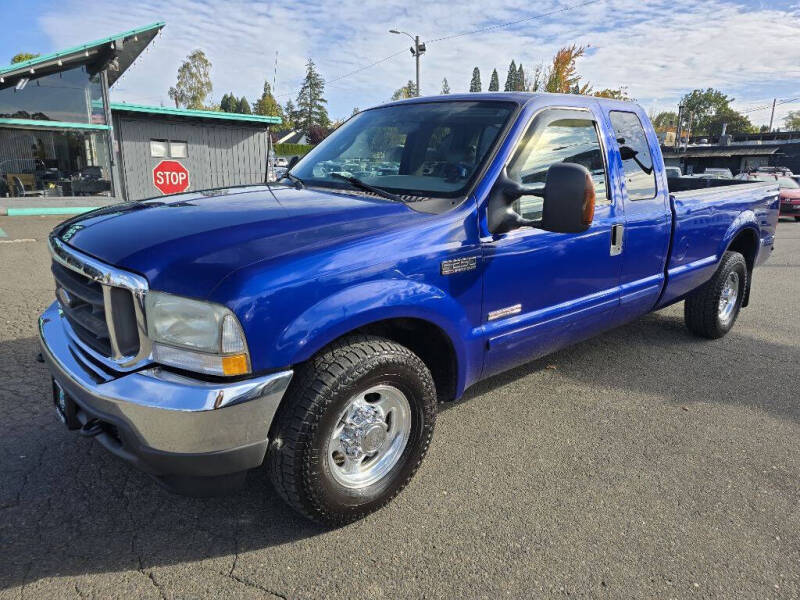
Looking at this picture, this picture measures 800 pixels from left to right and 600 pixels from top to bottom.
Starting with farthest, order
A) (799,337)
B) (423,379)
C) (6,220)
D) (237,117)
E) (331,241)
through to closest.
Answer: (237,117) < (6,220) < (799,337) < (423,379) < (331,241)

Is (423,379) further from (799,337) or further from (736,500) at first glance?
(799,337)

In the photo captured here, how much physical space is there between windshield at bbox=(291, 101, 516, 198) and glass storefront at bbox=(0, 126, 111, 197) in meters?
11.9

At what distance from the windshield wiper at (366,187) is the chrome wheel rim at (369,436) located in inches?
38.5

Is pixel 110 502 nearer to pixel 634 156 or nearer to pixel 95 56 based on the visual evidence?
pixel 634 156

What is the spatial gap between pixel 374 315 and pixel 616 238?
1974mm

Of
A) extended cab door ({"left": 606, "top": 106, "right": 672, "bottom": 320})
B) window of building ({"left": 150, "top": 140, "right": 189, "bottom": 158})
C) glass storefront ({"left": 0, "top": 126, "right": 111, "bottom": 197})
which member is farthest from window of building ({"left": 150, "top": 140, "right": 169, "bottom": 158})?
extended cab door ({"left": 606, "top": 106, "right": 672, "bottom": 320})

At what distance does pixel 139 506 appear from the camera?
2.65 meters

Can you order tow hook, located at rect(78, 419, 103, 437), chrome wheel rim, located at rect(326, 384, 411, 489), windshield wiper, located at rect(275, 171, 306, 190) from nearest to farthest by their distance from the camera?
tow hook, located at rect(78, 419, 103, 437)
chrome wheel rim, located at rect(326, 384, 411, 489)
windshield wiper, located at rect(275, 171, 306, 190)

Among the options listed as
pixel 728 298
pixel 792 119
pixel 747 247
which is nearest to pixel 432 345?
pixel 728 298

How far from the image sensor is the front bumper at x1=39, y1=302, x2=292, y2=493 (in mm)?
2014

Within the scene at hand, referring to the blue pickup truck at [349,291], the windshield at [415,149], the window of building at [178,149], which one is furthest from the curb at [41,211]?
the blue pickup truck at [349,291]

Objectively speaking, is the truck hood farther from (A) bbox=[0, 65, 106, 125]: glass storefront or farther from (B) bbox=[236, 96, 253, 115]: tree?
(B) bbox=[236, 96, 253, 115]: tree

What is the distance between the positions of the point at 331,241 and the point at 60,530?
171 cm

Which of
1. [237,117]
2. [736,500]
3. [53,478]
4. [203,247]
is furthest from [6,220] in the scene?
[736,500]
